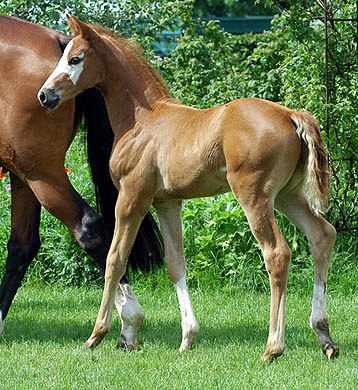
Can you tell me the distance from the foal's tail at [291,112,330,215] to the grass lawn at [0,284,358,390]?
95cm

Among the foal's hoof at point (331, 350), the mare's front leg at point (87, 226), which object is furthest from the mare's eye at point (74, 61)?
the foal's hoof at point (331, 350)

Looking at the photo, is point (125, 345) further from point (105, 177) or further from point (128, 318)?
point (105, 177)

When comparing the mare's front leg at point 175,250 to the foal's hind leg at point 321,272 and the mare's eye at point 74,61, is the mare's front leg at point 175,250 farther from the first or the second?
the mare's eye at point 74,61

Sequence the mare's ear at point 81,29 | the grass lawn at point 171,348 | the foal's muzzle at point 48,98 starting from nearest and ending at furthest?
the grass lawn at point 171,348 → the foal's muzzle at point 48,98 → the mare's ear at point 81,29

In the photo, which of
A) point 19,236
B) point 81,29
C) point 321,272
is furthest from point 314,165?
point 19,236

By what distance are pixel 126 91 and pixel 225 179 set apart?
96cm

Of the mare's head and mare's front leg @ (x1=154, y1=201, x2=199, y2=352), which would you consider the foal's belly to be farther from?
the mare's head

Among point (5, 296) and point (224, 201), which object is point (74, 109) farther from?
point (224, 201)

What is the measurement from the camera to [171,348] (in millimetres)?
5141

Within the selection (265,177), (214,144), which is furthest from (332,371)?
(214,144)

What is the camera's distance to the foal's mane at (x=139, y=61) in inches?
201

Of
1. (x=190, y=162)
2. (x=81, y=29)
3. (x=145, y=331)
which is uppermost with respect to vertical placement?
(x=81, y=29)

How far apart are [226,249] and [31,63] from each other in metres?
2.71

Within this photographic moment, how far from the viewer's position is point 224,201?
7367 millimetres
